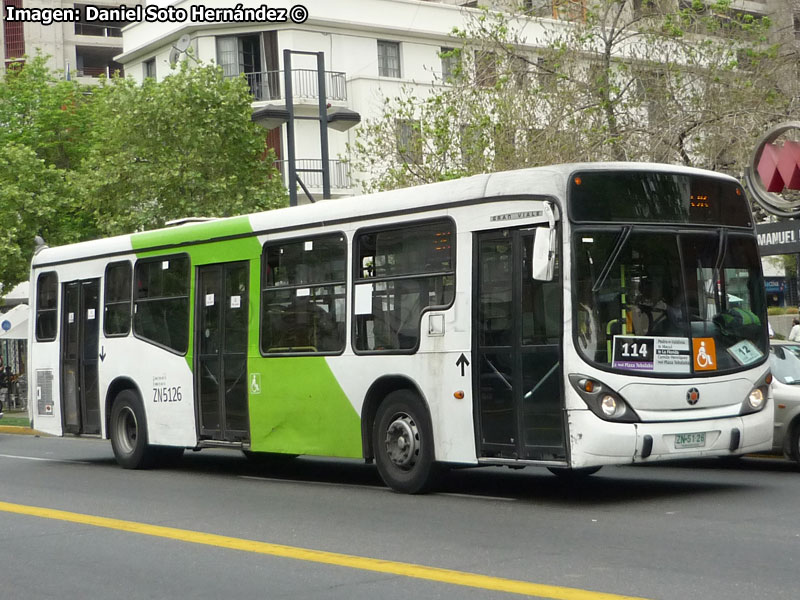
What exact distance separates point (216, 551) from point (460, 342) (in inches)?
139

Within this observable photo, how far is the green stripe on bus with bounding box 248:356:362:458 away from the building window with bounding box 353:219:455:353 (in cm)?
74

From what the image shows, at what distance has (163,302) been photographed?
15844 mm

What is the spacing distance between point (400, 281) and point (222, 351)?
3358mm

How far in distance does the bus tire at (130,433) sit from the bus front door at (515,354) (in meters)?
6.42

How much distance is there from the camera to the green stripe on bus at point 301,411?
12.8 meters

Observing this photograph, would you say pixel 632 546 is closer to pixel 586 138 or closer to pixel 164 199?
pixel 586 138

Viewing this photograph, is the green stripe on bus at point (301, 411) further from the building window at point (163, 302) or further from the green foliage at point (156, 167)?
the green foliage at point (156, 167)

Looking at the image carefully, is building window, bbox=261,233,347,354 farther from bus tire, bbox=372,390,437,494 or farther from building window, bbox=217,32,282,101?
building window, bbox=217,32,282,101

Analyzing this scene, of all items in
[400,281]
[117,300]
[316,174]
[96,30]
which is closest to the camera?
[400,281]

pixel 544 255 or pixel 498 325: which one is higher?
pixel 544 255

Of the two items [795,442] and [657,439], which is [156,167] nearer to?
[795,442]

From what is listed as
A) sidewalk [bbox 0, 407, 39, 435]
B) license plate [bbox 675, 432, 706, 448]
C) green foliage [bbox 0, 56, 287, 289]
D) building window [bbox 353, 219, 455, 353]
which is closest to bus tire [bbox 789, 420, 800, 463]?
license plate [bbox 675, 432, 706, 448]

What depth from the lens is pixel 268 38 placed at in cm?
4309

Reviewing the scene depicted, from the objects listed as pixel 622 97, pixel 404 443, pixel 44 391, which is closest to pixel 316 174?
pixel 622 97
